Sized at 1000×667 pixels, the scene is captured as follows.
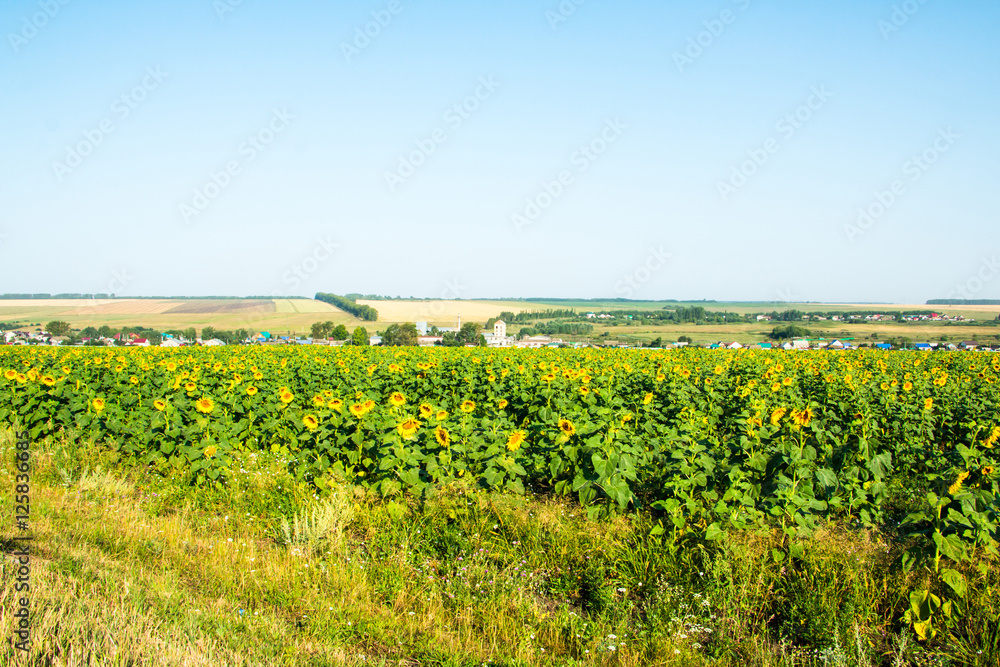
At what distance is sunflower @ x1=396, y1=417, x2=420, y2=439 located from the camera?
566cm

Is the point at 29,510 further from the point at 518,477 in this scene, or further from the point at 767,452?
the point at 767,452

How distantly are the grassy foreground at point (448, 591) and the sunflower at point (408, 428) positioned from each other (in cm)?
69

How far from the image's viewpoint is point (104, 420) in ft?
26.7

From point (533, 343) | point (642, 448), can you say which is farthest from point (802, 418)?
point (533, 343)

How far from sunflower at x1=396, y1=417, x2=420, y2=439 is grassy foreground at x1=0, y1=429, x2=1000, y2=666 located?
686mm

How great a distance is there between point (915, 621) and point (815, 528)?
0.90 m

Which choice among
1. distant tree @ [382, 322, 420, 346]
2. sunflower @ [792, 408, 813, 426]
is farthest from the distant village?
sunflower @ [792, 408, 813, 426]

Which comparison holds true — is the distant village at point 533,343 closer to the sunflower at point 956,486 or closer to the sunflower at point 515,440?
the sunflower at point 515,440

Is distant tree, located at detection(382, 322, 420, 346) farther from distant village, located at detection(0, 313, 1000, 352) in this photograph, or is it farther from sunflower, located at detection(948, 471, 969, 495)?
sunflower, located at detection(948, 471, 969, 495)

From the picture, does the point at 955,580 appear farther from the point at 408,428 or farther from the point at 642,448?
the point at 408,428

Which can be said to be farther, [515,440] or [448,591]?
[515,440]

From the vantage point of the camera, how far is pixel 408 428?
575 cm

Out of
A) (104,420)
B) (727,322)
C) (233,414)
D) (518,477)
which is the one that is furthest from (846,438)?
(727,322)

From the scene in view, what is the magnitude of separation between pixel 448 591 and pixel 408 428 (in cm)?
188
